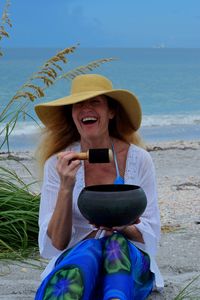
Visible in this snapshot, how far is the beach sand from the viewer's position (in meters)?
3.53

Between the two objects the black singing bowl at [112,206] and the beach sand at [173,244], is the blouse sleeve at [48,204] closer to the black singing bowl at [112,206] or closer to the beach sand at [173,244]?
the black singing bowl at [112,206]

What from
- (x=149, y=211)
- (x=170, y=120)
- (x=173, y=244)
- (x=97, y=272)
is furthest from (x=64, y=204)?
(x=170, y=120)

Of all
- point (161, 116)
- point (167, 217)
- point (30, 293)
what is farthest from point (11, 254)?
point (161, 116)

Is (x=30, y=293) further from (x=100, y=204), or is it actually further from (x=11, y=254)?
(x=100, y=204)

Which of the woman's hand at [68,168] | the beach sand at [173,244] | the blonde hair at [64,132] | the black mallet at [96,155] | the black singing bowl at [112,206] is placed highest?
the blonde hair at [64,132]

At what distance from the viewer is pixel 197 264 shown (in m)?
4.12

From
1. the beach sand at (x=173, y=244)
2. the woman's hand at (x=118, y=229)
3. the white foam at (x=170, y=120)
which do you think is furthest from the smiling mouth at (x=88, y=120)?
the white foam at (x=170, y=120)

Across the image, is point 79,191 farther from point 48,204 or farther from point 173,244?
point 173,244

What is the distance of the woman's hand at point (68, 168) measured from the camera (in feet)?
9.20

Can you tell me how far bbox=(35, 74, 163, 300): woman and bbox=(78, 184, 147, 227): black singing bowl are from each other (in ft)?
0.37

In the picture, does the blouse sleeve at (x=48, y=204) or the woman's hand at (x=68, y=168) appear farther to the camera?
the blouse sleeve at (x=48, y=204)

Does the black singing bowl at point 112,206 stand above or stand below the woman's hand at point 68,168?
below

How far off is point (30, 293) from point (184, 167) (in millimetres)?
6613

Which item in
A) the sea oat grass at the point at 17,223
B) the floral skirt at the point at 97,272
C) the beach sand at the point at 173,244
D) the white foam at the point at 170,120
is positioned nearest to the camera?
the floral skirt at the point at 97,272
